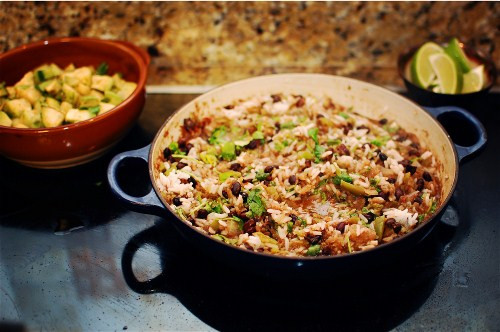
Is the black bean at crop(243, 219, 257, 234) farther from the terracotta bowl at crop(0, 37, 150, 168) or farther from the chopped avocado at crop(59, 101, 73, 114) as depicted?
the chopped avocado at crop(59, 101, 73, 114)

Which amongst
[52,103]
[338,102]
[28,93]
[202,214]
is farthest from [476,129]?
[28,93]

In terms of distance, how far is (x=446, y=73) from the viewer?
206cm

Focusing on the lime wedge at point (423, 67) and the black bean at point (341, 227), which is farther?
the lime wedge at point (423, 67)

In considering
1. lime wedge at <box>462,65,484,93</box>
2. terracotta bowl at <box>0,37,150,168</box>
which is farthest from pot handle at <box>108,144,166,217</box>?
lime wedge at <box>462,65,484,93</box>

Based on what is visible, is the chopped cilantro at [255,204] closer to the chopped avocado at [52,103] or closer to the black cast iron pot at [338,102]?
the black cast iron pot at [338,102]

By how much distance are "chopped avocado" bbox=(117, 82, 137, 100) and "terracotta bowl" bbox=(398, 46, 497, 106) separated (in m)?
1.19

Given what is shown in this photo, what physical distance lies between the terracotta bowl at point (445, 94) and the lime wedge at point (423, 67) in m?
0.05

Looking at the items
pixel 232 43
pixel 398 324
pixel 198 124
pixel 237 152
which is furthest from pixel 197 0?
pixel 398 324

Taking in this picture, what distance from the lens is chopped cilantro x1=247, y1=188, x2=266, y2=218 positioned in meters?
1.57

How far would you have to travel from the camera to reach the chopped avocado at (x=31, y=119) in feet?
6.14

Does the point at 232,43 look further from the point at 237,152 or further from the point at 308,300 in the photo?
the point at 308,300

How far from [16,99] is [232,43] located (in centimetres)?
103

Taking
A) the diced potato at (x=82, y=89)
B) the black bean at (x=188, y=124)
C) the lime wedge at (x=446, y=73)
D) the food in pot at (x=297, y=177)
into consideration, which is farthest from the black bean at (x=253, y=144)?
the lime wedge at (x=446, y=73)

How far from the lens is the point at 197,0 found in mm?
2240
